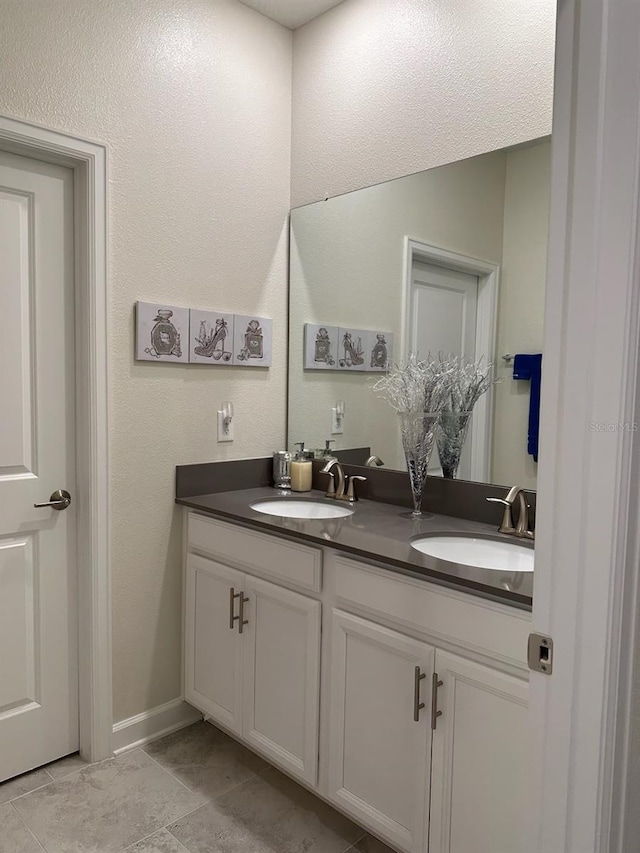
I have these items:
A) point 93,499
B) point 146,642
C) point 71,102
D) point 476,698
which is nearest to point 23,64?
point 71,102

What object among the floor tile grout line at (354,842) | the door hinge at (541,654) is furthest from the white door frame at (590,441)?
the floor tile grout line at (354,842)

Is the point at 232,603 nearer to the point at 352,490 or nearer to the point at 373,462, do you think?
Answer: the point at 352,490

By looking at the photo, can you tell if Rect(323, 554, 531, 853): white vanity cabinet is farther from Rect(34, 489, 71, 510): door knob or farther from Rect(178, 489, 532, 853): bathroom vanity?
Rect(34, 489, 71, 510): door knob

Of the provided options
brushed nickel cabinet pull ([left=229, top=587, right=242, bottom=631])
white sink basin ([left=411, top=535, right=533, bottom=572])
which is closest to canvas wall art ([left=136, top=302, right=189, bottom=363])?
brushed nickel cabinet pull ([left=229, top=587, right=242, bottom=631])

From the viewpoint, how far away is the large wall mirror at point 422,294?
1925mm

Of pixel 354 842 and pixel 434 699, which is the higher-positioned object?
pixel 434 699

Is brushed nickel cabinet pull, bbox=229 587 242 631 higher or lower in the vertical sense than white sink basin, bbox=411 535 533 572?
lower

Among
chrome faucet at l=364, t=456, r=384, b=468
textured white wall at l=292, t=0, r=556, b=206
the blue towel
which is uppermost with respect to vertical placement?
textured white wall at l=292, t=0, r=556, b=206

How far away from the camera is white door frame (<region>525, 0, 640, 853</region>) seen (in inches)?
31.7

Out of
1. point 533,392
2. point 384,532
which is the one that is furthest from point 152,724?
point 533,392

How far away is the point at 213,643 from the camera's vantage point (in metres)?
2.21

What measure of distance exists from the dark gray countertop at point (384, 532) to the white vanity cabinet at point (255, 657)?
0.08 m

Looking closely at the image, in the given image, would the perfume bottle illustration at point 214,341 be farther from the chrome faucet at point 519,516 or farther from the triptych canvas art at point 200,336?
the chrome faucet at point 519,516

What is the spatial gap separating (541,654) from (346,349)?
1702 millimetres
